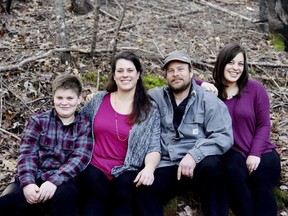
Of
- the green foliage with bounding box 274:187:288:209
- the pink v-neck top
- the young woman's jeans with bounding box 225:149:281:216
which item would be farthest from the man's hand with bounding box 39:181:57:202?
the green foliage with bounding box 274:187:288:209

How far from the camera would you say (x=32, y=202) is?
3953 millimetres

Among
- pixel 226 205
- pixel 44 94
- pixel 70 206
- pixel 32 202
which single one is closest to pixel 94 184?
pixel 70 206

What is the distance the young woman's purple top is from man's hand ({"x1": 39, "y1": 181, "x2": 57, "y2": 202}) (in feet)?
7.19

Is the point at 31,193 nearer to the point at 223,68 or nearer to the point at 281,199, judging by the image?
the point at 223,68

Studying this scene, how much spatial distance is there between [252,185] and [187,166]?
0.87m

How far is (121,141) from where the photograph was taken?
4.43 m

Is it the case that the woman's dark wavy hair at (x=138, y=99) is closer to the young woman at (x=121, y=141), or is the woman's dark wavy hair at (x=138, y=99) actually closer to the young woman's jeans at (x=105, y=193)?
the young woman at (x=121, y=141)

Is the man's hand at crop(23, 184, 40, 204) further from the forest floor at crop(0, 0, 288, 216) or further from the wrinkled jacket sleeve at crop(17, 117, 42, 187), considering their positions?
the forest floor at crop(0, 0, 288, 216)

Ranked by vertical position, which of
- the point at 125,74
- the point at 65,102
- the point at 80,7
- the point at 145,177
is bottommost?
the point at 145,177

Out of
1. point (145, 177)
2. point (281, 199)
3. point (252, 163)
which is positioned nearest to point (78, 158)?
point (145, 177)

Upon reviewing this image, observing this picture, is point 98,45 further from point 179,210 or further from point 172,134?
point 179,210

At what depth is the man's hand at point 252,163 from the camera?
4.57 metres

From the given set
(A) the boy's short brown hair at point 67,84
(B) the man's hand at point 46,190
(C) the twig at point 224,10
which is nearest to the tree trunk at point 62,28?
(A) the boy's short brown hair at point 67,84

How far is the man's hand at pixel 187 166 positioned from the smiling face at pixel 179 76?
82cm
